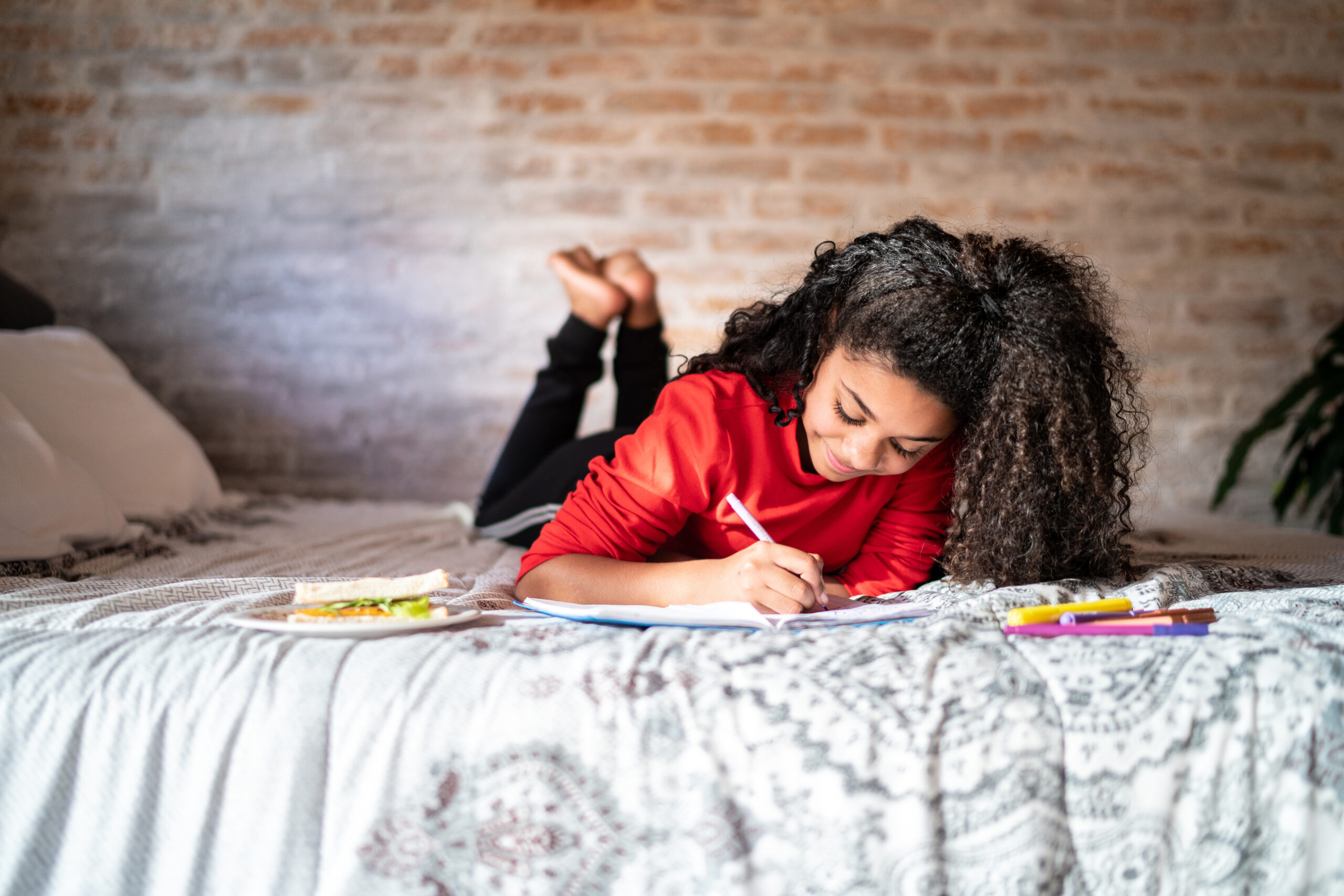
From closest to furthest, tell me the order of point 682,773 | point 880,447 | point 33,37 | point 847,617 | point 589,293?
point 682,773, point 847,617, point 880,447, point 589,293, point 33,37

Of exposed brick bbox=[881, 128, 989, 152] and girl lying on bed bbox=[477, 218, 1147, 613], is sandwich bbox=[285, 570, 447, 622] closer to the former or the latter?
girl lying on bed bbox=[477, 218, 1147, 613]

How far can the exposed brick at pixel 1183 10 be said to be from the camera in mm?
2299

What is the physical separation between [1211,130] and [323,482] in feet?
8.26

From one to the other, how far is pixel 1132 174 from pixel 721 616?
2.11 m

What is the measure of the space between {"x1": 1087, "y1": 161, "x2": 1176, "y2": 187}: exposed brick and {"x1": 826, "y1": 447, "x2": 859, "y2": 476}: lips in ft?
5.76

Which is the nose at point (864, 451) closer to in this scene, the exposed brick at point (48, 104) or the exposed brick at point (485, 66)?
the exposed brick at point (485, 66)

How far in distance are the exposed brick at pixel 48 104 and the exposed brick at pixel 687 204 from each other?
146 cm

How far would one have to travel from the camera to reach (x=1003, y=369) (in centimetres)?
93

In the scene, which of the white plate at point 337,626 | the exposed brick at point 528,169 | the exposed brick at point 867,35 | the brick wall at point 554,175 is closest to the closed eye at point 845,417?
the white plate at point 337,626

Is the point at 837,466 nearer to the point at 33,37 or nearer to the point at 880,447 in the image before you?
the point at 880,447

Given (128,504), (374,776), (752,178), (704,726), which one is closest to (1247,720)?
(704,726)

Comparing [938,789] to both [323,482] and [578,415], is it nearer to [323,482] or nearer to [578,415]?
[578,415]

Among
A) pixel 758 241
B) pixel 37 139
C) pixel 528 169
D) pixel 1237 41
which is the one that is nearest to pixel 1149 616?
pixel 758 241

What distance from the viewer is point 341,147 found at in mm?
2260
